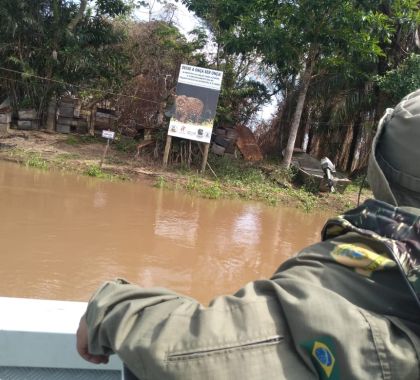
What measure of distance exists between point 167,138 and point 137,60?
520 centimetres

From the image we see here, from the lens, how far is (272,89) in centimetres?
1595

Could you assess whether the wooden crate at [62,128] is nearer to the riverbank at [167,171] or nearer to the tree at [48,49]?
the tree at [48,49]

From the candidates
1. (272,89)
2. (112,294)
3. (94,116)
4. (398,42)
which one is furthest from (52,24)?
(112,294)

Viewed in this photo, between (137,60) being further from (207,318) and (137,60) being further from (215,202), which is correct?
(207,318)

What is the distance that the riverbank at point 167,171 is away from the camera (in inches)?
382

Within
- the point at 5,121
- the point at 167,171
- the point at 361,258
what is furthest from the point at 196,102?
the point at 361,258

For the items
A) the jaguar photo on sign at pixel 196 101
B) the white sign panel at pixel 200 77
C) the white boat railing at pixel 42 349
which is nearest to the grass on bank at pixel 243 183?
the jaguar photo on sign at pixel 196 101

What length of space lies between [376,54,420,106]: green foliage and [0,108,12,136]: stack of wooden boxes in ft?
31.5

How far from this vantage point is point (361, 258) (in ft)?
2.68

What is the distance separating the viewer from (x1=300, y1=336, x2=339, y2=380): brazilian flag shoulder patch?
761 mm

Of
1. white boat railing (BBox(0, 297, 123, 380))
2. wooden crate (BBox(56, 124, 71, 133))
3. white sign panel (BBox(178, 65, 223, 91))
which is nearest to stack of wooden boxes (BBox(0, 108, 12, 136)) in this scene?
wooden crate (BBox(56, 124, 71, 133))

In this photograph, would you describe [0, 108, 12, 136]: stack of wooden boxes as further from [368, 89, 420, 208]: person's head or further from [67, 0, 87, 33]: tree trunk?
[368, 89, 420, 208]: person's head

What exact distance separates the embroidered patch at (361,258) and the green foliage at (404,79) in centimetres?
1164

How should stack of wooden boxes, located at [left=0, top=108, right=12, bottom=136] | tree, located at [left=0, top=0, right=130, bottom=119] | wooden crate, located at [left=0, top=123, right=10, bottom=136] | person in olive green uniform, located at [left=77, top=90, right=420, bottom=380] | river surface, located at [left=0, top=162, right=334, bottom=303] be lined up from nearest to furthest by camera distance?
person in olive green uniform, located at [left=77, top=90, right=420, bottom=380], river surface, located at [left=0, top=162, right=334, bottom=303], wooden crate, located at [left=0, top=123, right=10, bottom=136], stack of wooden boxes, located at [left=0, top=108, right=12, bottom=136], tree, located at [left=0, top=0, right=130, bottom=119]
